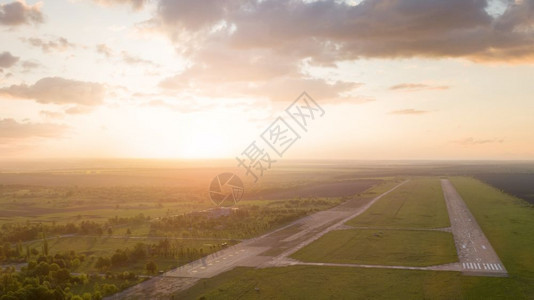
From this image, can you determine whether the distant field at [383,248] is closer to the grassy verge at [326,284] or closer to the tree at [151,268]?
the grassy verge at [326,284]

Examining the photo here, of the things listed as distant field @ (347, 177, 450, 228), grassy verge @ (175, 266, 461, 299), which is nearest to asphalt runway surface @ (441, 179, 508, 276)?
distant field @ (347, 177, 450, 228)

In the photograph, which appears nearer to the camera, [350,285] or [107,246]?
[350,285]

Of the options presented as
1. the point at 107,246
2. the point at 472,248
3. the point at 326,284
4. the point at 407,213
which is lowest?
the point at 107,246

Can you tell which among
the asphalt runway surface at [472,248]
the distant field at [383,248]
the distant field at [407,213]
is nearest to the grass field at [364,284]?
the asphalt runway surface at [472,248]

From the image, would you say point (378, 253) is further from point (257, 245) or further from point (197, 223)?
point (197, 223)

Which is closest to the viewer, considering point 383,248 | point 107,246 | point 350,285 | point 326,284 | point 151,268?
point 350,285

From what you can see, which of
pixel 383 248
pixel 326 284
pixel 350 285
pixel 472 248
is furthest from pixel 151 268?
pixel 472 248

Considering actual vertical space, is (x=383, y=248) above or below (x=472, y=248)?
below

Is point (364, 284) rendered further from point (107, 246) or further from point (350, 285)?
point (107, 246)
